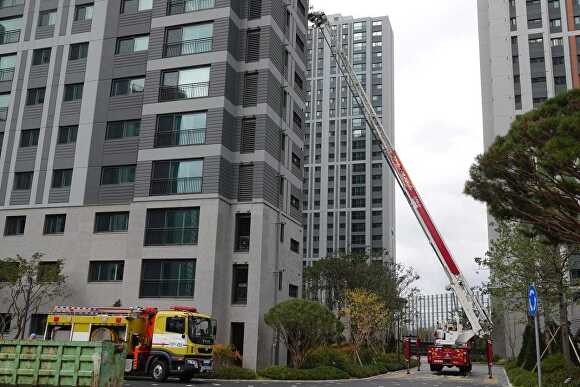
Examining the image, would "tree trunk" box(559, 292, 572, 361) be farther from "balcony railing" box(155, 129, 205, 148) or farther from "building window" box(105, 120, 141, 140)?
"building window" box(105, 120, 141, 140)

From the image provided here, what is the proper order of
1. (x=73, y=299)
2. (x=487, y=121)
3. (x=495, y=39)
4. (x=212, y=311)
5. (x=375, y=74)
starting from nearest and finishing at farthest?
1. (x=212, y=311)
2. (x=73, y=299)
3. (x=495, y=39)
4. (x=487, y=121)
5. (x=375, y=74)

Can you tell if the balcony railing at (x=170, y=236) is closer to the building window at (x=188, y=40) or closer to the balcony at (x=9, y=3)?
the building window at (x=188, y=40)

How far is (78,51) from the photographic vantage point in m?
39.8

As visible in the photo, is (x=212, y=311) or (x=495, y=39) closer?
(x=212, y=311)

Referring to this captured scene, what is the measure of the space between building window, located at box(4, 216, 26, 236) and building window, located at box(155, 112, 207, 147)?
10.7 m

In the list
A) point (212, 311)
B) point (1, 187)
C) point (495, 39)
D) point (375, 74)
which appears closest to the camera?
point (212, 311)

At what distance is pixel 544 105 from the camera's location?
15.1m

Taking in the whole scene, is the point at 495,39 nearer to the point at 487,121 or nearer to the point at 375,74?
the point at 487,121

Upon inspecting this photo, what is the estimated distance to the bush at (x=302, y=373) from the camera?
93.6 feet

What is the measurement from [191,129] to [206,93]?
2410mm

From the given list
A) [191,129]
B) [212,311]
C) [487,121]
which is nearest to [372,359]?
[212,311]

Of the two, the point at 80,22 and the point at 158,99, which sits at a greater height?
the point at 80,22

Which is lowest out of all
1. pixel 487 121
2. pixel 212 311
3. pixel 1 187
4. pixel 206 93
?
pixel 212 311

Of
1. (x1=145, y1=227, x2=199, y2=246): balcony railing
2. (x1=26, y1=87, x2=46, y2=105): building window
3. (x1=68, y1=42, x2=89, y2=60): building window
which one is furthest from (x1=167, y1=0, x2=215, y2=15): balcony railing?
(x1=145, y1=227, x2=199, y2=246): balcony railing
